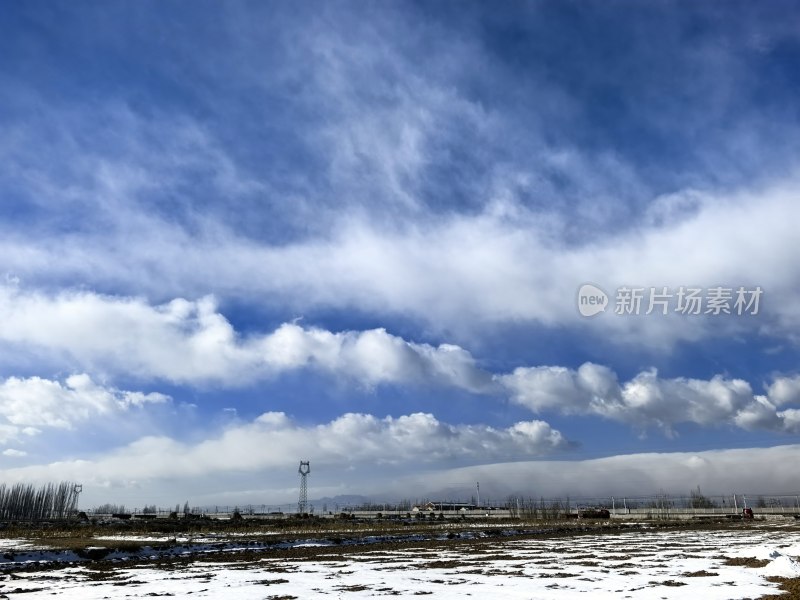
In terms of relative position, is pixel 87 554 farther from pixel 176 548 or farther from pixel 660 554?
pixel 660 554

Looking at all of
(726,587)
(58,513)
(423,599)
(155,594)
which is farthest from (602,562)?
(58,513)

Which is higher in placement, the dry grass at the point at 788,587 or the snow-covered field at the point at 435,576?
the dry grass at the point at 788,587

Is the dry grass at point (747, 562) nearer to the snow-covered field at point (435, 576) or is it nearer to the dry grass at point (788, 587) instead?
the snow-covered field at point (435, 576)

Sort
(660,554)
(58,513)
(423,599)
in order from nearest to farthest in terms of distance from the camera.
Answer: (423,599), (660,554), (58,513)

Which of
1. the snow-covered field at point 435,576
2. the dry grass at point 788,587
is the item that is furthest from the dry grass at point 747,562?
the dry grass at point 788,587

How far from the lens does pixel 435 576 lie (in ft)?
71.9

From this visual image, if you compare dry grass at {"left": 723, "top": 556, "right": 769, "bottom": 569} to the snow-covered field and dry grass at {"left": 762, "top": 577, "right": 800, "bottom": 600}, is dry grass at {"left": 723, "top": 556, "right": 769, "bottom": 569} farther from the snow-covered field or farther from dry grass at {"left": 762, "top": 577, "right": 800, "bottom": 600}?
→ dry grass at {"left": 762, "top": 577, "right": 800, "bottom": 600}

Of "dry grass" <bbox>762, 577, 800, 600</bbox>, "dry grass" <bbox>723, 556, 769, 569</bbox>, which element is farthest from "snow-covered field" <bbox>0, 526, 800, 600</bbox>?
"dry grass" <bbox>762, 577, 800, 600</bbox>

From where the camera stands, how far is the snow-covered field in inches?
709

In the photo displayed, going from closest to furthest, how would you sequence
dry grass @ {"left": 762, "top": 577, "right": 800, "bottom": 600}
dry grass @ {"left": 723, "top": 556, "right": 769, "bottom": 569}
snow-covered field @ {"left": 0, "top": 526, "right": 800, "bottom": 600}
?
dry grass @ {"left": 762, "top": 577, "right": 800, "bottom": 600} → snow-covered field @ {"left": 0, "top": 526, "right": 800, "bottom": 600} → dry grass @ {"left": 723, "top": 556, "right": 769, "bottom": 569}

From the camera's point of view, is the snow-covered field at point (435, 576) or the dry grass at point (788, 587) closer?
the dry grass at point (788, 587)

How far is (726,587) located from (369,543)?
27721 mm

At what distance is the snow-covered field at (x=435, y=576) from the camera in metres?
18.0

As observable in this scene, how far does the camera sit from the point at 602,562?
26.3m
